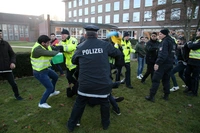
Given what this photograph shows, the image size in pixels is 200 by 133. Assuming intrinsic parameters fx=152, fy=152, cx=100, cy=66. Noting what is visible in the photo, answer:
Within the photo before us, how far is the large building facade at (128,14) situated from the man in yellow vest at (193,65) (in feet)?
73.8

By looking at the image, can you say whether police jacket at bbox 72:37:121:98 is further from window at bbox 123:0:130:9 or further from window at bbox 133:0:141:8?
window at bbox 123:0:130:9

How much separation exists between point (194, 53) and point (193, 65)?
381 mm

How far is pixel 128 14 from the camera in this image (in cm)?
3900

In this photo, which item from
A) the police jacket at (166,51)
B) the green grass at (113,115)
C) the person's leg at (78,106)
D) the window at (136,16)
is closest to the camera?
the person's leg at (78,106)

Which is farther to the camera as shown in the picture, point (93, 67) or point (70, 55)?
point (70, 55)

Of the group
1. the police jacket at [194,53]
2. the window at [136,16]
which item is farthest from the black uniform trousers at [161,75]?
the window at [136,16]

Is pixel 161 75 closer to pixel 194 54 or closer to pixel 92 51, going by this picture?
pixel 194 54

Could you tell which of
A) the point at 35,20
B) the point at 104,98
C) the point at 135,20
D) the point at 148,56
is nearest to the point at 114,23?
→ the point at 135,20

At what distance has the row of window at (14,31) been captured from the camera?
4737 cm

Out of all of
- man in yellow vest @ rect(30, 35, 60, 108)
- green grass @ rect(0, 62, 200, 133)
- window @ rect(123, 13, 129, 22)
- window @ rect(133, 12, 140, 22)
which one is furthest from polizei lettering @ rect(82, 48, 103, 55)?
window @ rect(123, 13, 129, 22)

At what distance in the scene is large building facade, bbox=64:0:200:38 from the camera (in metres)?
29.0

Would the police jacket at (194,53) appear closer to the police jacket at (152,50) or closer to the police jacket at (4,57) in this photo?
the police jacket at (152,50)

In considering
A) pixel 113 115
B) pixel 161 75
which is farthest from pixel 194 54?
pixel 113 115

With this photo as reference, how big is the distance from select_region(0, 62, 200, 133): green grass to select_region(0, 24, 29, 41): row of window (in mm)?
50828
